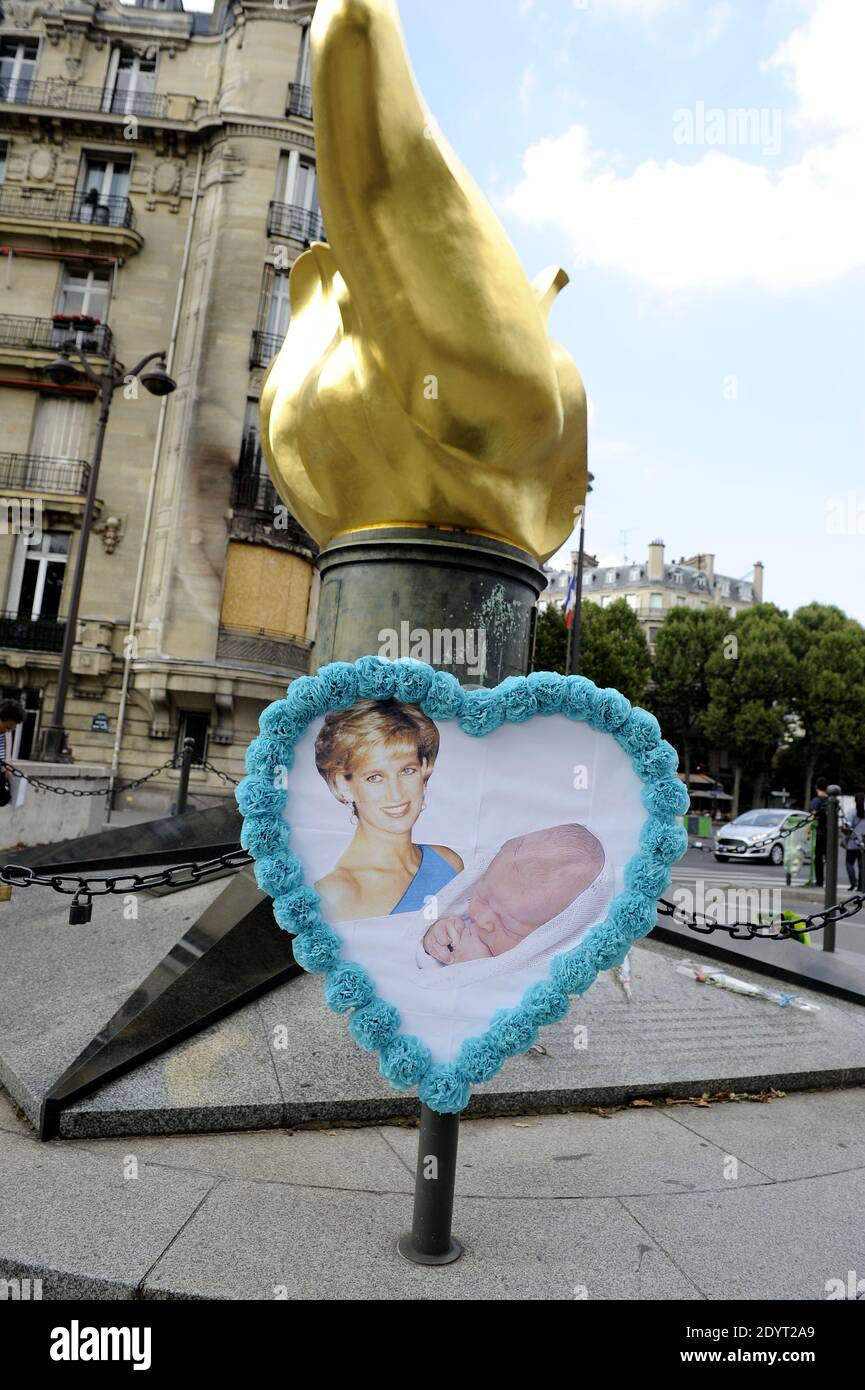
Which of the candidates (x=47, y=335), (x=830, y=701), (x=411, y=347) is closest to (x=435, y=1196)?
(x=411, y=347)

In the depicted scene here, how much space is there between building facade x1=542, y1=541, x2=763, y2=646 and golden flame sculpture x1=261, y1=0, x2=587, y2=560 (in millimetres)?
67599

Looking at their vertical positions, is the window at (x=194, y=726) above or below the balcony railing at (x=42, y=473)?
below

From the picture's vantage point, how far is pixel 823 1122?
13.9ft

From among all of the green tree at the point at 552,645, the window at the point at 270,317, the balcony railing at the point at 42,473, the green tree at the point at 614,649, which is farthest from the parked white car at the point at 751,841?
the balcony railing at the point at 42,473

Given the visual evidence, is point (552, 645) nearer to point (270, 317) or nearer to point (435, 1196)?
point (270, 317)

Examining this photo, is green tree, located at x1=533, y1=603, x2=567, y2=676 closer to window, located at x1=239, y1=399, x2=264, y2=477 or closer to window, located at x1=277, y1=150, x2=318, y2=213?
window, located at x1=239, y1=399, x2=264, y2=477

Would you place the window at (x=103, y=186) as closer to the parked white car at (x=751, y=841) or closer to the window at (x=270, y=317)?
the window at (x=270, y=317)

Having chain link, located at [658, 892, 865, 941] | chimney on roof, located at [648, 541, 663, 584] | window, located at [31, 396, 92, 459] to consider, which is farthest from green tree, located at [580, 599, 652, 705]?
chimney on roof, located at [648, 541, 663, 584]

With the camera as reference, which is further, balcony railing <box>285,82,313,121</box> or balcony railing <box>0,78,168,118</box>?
balcony railing <box>0,78,168,118</box>

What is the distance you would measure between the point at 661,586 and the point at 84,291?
58904mm

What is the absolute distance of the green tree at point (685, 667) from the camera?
45.1m

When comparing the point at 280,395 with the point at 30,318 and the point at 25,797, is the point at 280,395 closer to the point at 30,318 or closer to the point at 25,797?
the point at 25,797

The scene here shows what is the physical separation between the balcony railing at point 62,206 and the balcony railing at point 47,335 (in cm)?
288

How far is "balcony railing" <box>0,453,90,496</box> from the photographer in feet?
75.1
